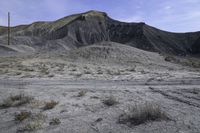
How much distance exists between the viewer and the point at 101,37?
9338 centimetres

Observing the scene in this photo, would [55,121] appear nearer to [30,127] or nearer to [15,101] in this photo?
[30,127]

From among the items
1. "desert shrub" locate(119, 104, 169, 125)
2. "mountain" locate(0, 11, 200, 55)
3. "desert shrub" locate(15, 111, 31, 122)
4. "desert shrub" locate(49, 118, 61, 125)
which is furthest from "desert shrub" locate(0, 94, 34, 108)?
"mountain" locate(0, 11, 200, 55)

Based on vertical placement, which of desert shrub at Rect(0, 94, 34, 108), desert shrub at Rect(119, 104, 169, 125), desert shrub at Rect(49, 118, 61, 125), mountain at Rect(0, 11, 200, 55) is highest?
mountain at Rect(0, 11, 200, 55)

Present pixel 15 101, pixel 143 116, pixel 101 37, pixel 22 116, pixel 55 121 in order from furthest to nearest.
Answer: pixel 101 37 → pixel 15 101 → pixel 22 116 → pixel 55 121 → pixel 143 116

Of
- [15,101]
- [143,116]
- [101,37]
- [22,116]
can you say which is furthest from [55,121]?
[101,37]

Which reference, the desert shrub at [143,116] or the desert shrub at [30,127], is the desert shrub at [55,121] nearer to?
the desert shrub at [30,127]

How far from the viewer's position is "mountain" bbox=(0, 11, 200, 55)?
78062 mm

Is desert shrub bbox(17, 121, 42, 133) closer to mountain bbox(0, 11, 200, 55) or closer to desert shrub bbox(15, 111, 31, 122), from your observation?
desert shrub bbox(15, 111, 31, 122)

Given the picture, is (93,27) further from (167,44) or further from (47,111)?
(47,111)

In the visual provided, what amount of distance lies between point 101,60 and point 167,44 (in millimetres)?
47878

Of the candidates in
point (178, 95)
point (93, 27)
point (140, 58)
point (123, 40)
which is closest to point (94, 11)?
point (93, 27)

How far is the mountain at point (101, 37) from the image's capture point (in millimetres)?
78062

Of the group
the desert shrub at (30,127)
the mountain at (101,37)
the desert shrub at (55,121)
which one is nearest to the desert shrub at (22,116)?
the desert shrub at (30,127)

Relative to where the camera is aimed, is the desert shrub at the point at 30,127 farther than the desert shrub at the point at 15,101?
No
